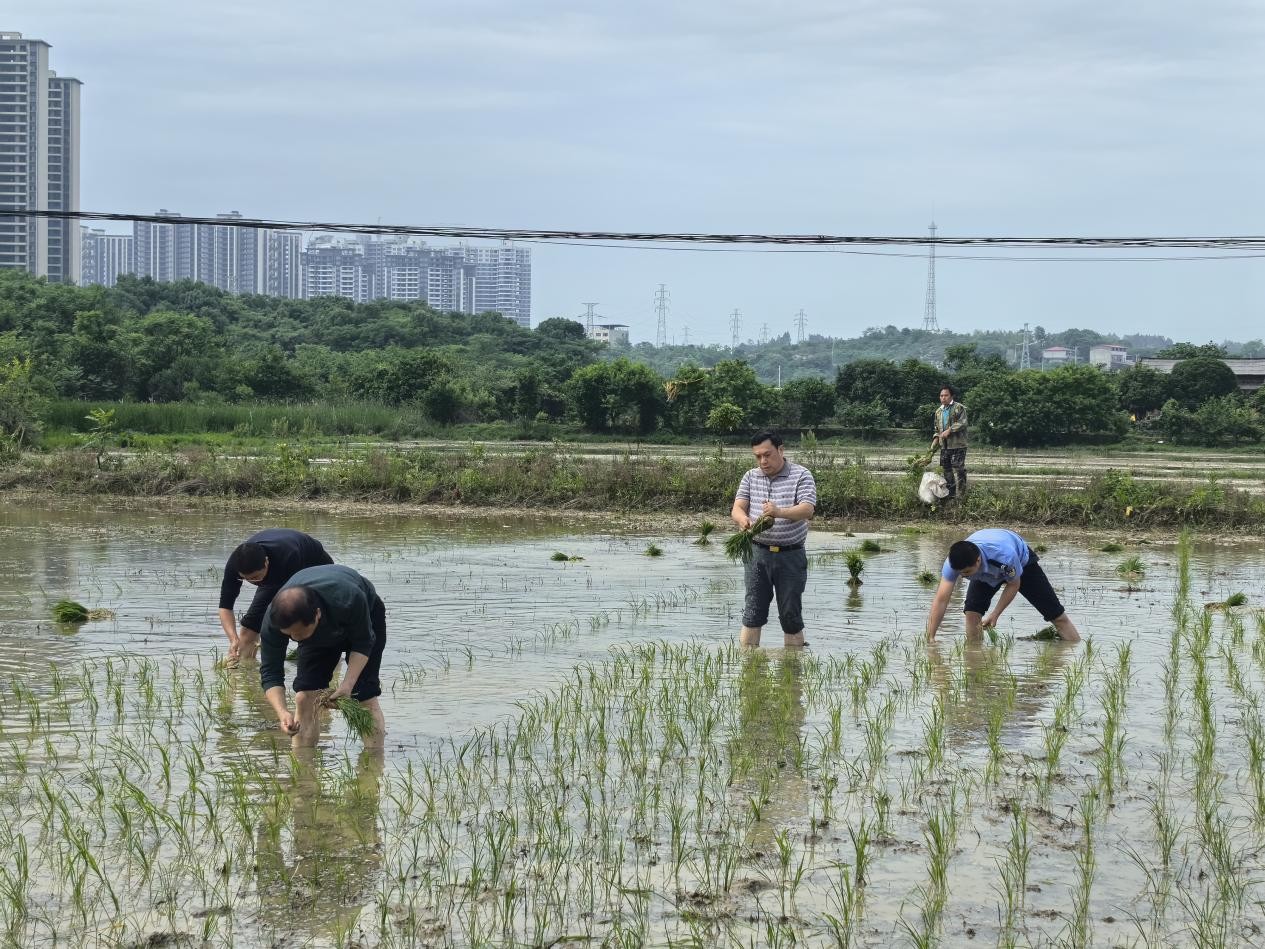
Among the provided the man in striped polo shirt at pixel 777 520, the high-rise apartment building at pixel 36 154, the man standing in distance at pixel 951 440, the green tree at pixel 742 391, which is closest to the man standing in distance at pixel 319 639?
the man in striped polo shirt at pixel 777 520

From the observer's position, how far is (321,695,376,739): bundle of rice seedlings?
6.34 metres

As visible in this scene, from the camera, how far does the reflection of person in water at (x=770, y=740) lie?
5.94m

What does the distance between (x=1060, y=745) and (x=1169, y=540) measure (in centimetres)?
1192

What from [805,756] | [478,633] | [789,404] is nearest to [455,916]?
[805,756]

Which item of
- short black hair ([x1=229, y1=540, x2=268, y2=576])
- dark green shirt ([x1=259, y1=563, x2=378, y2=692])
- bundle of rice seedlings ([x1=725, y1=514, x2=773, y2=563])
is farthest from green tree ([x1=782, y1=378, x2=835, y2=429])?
dark green shirt ([x1=259, y1=563, x2=378, y2=692])

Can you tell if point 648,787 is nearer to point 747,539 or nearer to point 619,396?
point 747,539

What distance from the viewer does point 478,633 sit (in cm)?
1058

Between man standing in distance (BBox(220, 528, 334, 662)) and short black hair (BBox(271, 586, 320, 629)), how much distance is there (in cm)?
111

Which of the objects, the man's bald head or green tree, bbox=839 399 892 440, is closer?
the man's bald head

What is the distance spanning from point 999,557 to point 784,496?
1537mm

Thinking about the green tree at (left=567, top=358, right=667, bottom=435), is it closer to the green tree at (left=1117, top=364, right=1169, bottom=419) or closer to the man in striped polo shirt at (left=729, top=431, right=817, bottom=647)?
the green tree at (left=1117, top=364, right=1169, bottom=419)

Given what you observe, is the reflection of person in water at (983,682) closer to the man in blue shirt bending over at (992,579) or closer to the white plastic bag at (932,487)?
the man in blue shirt bending over at (992,579)

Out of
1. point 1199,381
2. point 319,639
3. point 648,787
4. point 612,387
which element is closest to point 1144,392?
point 1199,381

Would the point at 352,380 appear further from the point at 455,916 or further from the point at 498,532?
the point at 455,916
